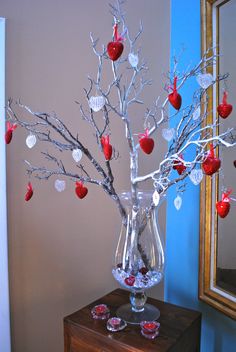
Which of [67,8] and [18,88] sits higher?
[67,8]

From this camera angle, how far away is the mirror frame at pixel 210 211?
1123 mm

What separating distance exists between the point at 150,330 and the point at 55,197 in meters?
0.66

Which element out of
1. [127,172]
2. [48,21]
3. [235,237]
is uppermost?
[48,21]

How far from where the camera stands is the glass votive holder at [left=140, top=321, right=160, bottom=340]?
0.93 m

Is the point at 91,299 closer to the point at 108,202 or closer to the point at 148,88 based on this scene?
the point at 108,202

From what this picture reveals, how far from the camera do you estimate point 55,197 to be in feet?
4.35

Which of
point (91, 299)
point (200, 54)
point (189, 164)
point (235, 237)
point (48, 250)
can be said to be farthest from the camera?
point (91, 299)

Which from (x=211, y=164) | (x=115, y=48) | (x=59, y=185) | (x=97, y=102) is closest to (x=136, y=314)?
(x=59, y=185)

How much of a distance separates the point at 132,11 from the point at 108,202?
913mm

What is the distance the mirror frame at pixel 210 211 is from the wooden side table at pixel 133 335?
0.12m

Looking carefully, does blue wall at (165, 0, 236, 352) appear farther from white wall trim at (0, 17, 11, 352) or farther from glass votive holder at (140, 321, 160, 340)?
white wall trim at (0, 17, 11, 352)

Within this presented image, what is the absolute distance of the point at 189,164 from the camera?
2.71ft

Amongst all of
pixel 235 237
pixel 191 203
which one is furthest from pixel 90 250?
pixel 235 237

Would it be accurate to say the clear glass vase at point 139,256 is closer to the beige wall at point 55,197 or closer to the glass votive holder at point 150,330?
the glass votive holder at point 150,330
